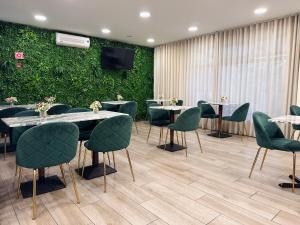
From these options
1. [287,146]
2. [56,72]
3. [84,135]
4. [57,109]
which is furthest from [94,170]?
[56,72]

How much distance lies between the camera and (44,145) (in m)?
2.04

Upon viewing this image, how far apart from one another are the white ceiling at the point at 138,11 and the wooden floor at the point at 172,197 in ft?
8.90

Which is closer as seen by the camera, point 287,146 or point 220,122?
point 287,146

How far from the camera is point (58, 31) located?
5898 mm

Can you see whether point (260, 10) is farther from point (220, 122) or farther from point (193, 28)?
point (220, 122)

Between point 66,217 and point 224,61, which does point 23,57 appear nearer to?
point 66,217

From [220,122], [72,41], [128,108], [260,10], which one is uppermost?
[260,10]

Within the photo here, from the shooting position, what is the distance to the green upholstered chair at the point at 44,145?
1.98m

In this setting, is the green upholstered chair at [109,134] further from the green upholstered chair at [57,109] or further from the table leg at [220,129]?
the table leg at [220,129]

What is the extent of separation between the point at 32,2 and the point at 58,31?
78.9 inches

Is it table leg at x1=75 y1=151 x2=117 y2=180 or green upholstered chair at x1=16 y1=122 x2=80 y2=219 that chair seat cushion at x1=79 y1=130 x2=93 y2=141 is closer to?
table leg at x1=75 y1=151 x2=117 y2=180

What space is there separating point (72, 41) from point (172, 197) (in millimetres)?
5061

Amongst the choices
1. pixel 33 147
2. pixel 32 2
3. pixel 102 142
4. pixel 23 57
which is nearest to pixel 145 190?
pixel 102 142

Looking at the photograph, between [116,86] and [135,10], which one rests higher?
[135,10]
